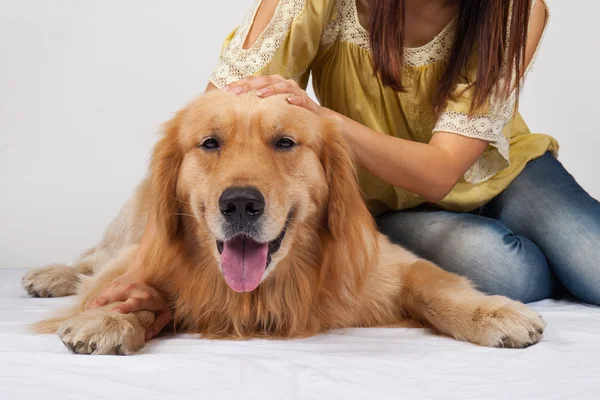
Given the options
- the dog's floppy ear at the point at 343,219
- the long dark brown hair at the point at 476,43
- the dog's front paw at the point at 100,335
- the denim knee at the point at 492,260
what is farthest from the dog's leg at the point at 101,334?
the denim knee at the point at 492,260

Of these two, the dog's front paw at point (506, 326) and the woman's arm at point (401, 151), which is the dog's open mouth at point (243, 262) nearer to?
the woman's arm at point (401, 151)

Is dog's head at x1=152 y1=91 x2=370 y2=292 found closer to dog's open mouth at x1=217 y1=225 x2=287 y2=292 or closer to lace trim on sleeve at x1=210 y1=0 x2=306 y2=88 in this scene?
dog's open mouth at x1=217 y1=225 x2=287 y2=292

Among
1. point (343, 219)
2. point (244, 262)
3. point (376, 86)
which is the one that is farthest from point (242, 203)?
point (376, 86)

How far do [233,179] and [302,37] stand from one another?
0.89m

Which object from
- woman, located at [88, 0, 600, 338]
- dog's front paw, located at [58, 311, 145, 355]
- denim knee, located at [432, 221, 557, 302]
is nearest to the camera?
dog's front paw, located at [58, 311, 145, 355]

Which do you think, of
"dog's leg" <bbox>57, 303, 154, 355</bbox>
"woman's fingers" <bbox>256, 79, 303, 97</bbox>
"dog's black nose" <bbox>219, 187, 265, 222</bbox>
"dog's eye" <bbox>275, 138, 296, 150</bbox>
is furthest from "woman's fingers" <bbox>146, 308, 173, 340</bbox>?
"woman's fingers" <bbox>256, 79, 303, 97</bbox>

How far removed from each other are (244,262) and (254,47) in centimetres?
90

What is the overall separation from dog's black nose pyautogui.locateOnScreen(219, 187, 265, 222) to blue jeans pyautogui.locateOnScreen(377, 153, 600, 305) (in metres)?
1.28

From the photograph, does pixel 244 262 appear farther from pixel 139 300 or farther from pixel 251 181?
pixel 139 300

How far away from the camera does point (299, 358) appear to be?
1.91 meters

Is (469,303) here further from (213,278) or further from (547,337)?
(213,278)

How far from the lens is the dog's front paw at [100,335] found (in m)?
1.90

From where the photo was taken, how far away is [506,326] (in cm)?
205

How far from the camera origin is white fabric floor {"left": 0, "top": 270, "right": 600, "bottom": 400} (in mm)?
1601
